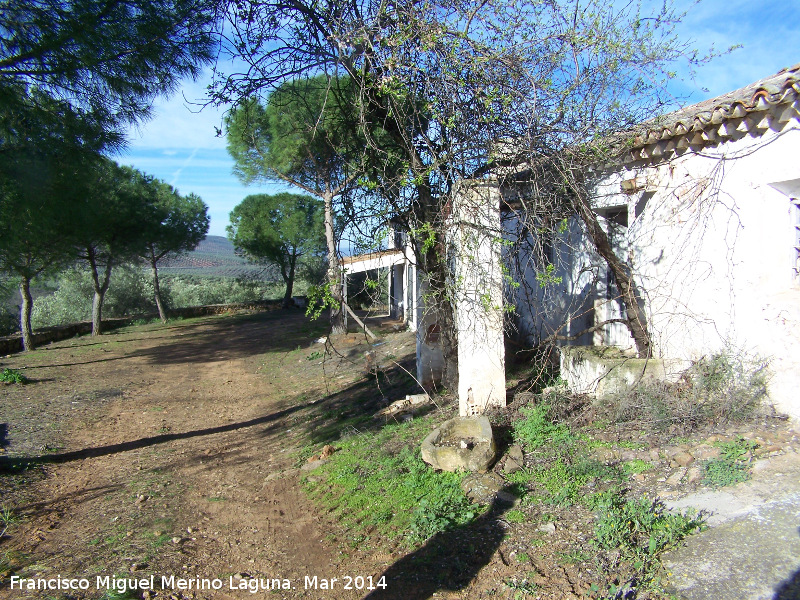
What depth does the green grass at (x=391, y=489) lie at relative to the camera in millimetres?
4316

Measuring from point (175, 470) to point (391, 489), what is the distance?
3.10 meters

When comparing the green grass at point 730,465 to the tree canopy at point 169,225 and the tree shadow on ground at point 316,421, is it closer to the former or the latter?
the tree shadow on ground at point 316,421

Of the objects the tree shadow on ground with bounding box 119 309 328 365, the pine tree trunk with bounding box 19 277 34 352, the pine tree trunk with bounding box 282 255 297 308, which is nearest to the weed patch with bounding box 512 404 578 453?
the tree shadow on ground with bounding box 119 309 328 365

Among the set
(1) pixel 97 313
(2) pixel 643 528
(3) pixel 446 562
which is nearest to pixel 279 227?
(1) pixel 97 313

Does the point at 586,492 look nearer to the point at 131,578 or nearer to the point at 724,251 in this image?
the point at 724,251

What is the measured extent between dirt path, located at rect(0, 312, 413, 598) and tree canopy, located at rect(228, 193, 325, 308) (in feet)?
36.0

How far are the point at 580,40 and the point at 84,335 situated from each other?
66.5 feet

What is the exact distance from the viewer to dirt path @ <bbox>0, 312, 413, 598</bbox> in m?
4.24

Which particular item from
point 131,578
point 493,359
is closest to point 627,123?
point 493,359

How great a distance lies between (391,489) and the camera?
5039mm

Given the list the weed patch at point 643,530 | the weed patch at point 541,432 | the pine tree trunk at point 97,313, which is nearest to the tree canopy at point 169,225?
the pine tree trunk at point 97,313

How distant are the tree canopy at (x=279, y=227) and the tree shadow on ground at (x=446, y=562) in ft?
69.1

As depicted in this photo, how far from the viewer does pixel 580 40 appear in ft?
18.0

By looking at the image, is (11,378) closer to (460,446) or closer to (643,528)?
(460,446)
